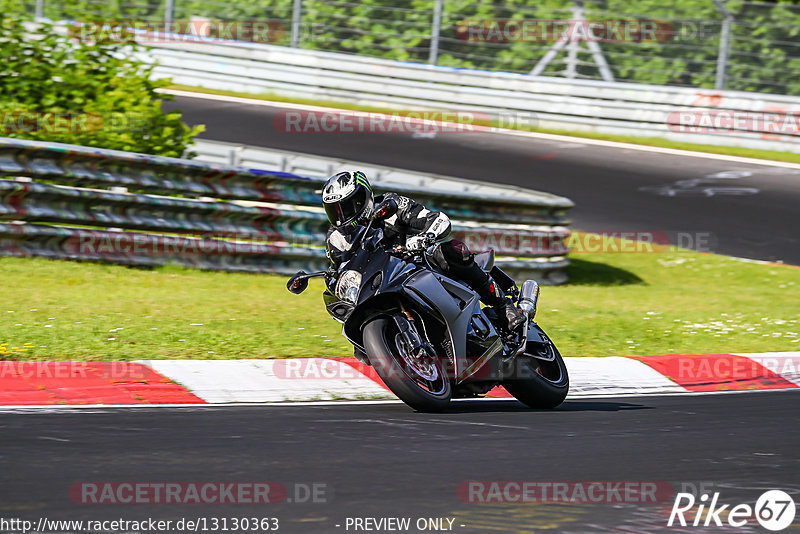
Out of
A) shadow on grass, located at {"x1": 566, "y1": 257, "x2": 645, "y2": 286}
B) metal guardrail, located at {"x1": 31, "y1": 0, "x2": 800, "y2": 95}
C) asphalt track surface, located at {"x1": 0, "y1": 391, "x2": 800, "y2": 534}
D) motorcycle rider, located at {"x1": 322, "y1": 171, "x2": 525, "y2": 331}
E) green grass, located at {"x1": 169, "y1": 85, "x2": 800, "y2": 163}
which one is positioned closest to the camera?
asphalt track surface, located at {"x1": 0, "y1": 391, "x2": 800, "y2": 534}

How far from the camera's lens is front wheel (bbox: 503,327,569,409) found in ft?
24.1

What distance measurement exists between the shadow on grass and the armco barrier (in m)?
1.61

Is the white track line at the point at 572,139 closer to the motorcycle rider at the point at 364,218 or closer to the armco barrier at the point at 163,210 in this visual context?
the armco barrier at the point at 163,210

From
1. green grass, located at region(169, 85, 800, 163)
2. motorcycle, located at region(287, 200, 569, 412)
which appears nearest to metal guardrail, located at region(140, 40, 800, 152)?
green grass, located at region(169, 85, 800, 163)

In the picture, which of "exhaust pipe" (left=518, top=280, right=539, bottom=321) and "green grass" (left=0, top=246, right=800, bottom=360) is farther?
"green grass" (left=0, top=246, right=800, bottom=360)

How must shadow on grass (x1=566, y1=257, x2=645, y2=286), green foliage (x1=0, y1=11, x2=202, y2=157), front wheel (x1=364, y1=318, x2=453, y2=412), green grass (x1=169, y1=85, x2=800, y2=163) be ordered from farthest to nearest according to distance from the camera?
green grass (x1=169, y1=85, x2=800, y2=163) < shadow on grass (x1=566, y1=257, x2=645, y2=286) < green foliage (x1=0, y1=11, x2=202, y2=157) < front wheel (x1=364, y1=318, x2=453, y2=412)

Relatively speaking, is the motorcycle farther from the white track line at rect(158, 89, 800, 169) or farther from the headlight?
the white track line at rect(158, 89, 800, 169)

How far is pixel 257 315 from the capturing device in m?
9.72

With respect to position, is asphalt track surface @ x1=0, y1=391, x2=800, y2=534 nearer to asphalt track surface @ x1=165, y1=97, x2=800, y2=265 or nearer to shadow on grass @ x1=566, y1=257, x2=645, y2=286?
shadow on grass @ x1=566, y1=257, x2=645, y2=286

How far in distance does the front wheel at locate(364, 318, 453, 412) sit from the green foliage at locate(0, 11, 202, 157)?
597 centimetres

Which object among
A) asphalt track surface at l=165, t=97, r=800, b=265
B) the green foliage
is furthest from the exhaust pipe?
asphalt track surface at l=165, t=97, r=800, b=265

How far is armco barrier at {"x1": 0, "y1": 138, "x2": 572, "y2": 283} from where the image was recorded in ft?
34.2

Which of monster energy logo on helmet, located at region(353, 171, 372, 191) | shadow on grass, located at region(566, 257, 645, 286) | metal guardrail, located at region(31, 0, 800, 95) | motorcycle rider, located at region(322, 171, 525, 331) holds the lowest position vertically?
shadow on grass, located at region(566, 257, 645, 286)

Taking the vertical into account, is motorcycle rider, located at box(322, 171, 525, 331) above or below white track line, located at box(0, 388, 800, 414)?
above
